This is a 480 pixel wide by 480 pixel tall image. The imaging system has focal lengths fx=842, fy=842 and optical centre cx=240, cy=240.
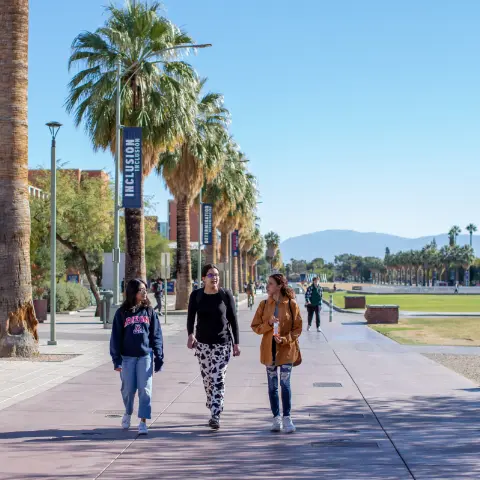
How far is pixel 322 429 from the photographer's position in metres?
9.82

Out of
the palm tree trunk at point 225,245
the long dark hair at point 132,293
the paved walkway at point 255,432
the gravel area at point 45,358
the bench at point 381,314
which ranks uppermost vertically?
the palm tree trunk at point 225,245

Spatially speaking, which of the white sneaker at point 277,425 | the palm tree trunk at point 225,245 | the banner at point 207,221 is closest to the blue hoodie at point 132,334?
the white sneaker at point 277,425

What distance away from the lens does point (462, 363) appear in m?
17.8

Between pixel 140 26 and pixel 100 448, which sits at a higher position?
pixel 140 26

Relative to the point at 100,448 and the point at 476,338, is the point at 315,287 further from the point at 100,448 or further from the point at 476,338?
the point at 100,448

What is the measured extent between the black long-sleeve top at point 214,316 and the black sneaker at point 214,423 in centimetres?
87

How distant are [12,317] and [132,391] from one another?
29.2 ft

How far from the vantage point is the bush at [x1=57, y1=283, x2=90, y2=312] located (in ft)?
144

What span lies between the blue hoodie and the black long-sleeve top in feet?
1.83

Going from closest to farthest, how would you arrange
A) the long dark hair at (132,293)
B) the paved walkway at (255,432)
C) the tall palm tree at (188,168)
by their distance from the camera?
1. the paved walkway at (255,432)
2. the long dark hair at (132,293)
3. the tall palm tree at (188,168)

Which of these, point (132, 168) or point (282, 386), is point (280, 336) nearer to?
point (282, 386)

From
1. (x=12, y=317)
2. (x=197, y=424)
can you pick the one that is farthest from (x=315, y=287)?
(x=197, y=424)

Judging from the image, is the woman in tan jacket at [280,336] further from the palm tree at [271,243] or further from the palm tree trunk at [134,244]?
the palm tree at [271,243]

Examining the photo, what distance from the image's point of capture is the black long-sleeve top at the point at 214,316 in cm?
975
